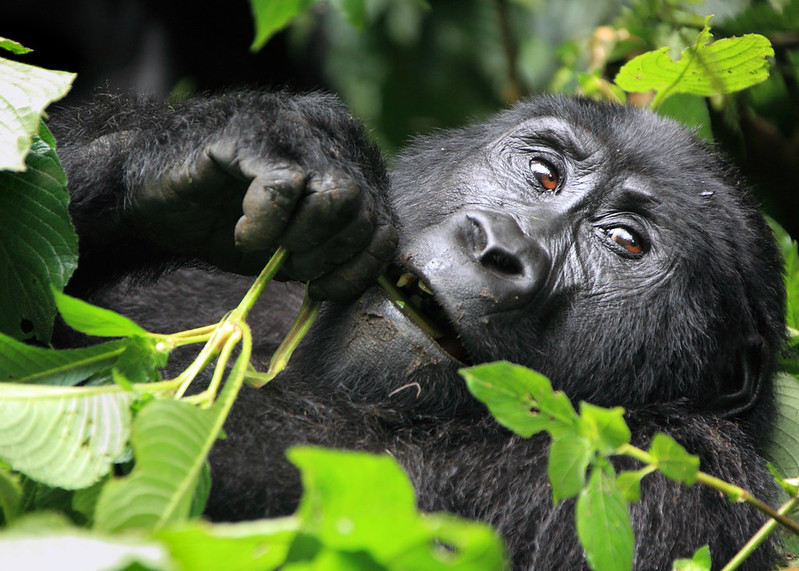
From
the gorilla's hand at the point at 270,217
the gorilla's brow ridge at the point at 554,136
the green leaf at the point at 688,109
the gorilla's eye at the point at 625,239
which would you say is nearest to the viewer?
the gorilla's hand at the point at 270,217

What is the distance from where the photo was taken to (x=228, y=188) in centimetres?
205

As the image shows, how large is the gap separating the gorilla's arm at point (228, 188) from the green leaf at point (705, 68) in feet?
3.32

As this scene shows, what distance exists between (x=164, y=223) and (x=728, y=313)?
152 centimetres

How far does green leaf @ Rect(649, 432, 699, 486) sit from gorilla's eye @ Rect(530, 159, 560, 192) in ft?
3.84

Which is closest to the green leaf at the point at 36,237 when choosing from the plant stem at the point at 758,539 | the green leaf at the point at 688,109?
the plant stem at the point at 758,539

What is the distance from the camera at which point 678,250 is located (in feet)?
7.84

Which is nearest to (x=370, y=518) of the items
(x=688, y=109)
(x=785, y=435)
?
(x=785, y=435)

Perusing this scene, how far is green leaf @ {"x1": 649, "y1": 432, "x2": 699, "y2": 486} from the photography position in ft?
4.75

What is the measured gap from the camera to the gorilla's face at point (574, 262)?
209cm

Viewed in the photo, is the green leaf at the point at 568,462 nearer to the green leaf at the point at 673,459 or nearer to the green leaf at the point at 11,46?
the green leaf at the point at 673,459

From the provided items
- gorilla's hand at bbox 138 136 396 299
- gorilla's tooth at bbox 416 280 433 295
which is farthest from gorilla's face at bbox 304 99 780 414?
gorilla's hand at bbox 138 136 396 299

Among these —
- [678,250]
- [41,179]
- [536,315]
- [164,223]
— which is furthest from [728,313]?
[41,179]

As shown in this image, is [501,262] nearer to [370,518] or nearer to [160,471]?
[160,471]

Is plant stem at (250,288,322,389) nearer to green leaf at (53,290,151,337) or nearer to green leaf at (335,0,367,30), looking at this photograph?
green leaf at (53,290,151,337)
